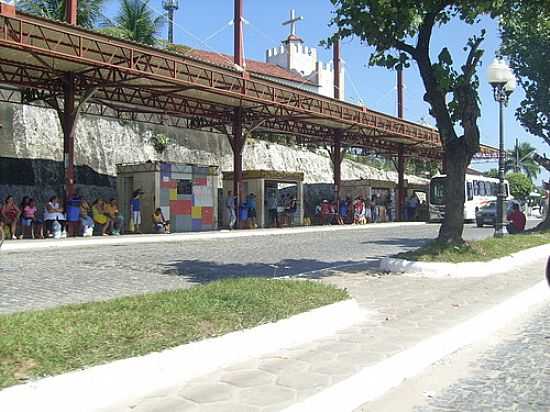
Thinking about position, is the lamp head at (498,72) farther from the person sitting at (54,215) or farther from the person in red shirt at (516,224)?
the person sitting at (54,215)

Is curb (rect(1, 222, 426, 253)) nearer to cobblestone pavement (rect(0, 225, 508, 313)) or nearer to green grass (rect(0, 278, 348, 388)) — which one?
cobblestone pavement (rect(0, 225, 508, 313))

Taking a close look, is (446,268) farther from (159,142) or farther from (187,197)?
(159,142)

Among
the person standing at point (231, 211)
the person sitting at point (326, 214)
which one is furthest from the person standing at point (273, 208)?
the person sitting at point (326, 214)

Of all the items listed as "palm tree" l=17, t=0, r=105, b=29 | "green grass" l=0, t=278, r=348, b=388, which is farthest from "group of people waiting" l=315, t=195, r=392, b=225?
"green grass" l=0, t=278, r=348, b=388

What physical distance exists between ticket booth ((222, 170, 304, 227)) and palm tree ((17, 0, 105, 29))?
9.88 meters

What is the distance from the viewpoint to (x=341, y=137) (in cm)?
3497

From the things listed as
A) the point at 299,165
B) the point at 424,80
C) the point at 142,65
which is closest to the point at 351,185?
the point at 299,165

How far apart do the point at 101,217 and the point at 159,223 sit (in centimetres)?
210

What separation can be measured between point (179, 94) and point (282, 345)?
18.9 meters

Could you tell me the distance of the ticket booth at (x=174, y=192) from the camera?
22906 millimetres

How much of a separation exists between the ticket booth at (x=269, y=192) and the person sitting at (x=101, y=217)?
7326 millimetres

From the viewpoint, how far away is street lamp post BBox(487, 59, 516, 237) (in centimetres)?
1642

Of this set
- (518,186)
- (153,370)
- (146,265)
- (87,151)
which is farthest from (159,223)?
(518,186)

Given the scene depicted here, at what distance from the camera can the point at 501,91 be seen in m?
17.9
